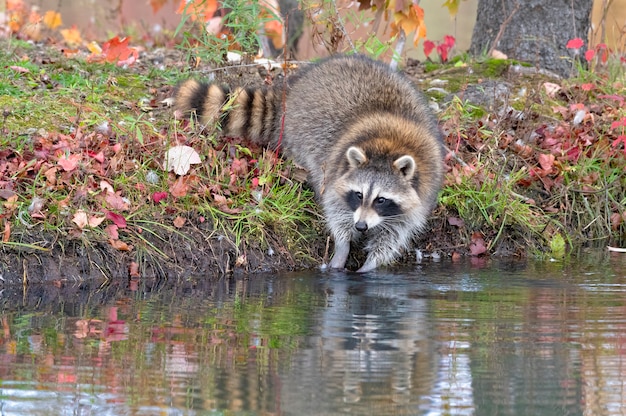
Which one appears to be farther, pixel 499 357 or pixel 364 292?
pixel 364 292

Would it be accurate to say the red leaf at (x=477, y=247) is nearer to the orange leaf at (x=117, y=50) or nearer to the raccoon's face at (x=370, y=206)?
the raccoon's face at (x=370, y=206)

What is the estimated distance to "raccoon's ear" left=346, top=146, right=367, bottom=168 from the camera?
5702mm

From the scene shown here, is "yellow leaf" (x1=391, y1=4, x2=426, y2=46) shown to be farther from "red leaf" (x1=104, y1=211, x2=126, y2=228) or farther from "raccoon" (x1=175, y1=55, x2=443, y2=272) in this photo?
"red leaf" (x1=104, y1=211, x2=126, y2=228)

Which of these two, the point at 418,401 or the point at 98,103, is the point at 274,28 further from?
the point at 418,401

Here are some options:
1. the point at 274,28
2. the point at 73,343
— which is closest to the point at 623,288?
the point at 73,343

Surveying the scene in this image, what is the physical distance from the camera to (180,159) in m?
5.89

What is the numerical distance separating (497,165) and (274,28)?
2.34 m

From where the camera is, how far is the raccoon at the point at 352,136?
18.8 ft

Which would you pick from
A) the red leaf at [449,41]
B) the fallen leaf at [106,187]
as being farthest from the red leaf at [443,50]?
the fallen leaf at [106,187]

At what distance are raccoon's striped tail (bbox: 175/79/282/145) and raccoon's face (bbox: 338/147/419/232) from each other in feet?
2.77

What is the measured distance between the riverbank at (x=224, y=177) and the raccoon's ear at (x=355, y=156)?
0.46m

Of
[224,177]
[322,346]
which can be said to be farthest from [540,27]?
[322,346]

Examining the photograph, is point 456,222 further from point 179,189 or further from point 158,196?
point 158,196

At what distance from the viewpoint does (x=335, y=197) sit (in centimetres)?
588
